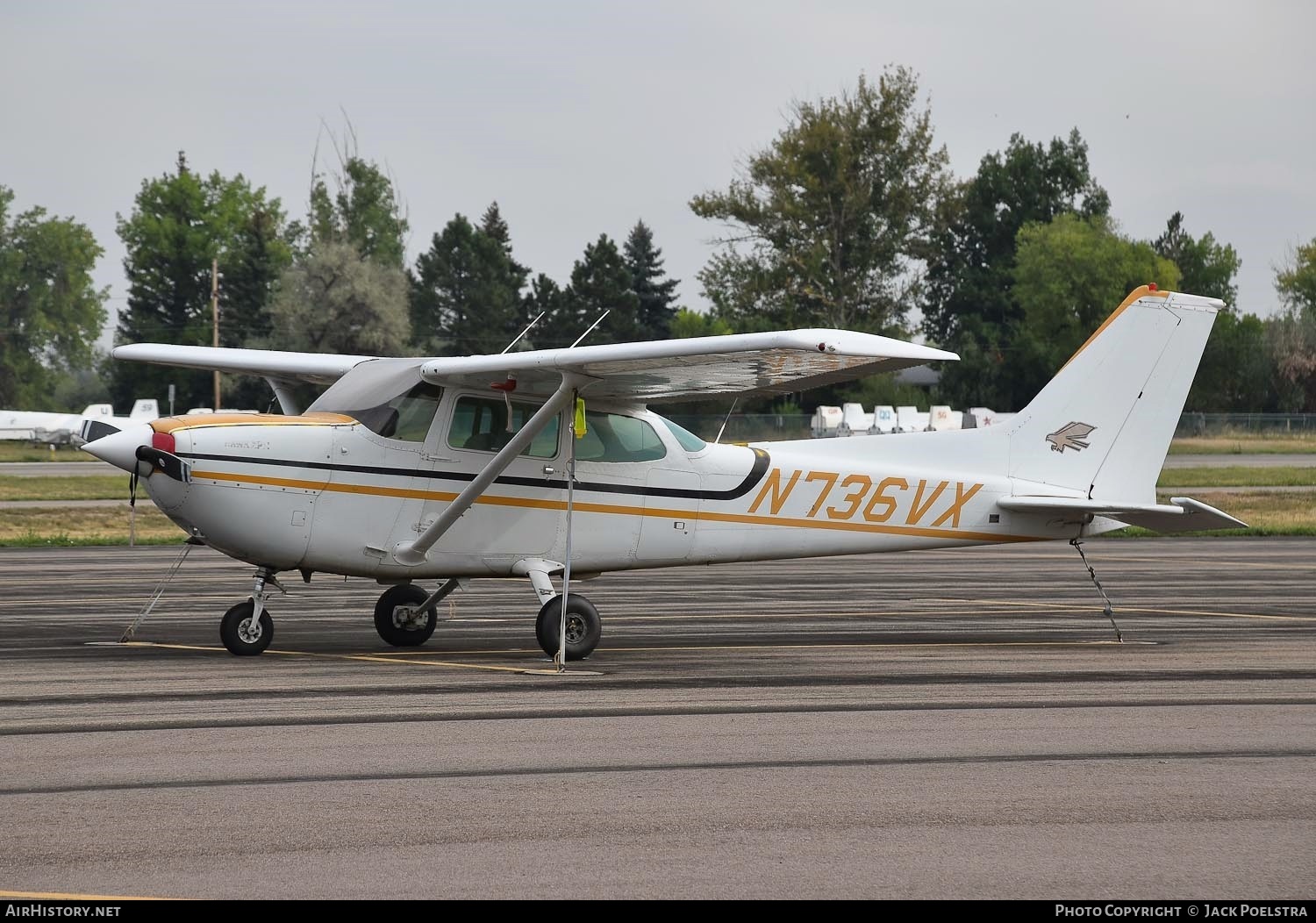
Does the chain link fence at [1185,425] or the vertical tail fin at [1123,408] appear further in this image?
the chain link fence at [1185,425]

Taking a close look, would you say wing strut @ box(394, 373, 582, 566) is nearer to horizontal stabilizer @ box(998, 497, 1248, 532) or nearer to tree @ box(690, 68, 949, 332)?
horizontal stabilizer @ box(998, 497, 1248, 532)

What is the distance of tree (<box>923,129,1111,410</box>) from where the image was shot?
310 ft

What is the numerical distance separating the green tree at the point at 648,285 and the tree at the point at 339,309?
3752 cm

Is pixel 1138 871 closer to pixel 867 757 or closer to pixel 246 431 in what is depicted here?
pixel 867 757

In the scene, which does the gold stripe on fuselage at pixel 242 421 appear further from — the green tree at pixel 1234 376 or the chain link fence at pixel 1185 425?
the green tree at pixel 1234 376

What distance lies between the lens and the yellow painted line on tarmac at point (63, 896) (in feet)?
16.9

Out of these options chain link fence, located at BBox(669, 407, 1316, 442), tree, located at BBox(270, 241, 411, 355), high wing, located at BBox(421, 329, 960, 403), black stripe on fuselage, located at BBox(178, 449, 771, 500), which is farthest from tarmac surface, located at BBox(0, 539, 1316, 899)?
tree, located at BBox(270, 241, 411, 355)

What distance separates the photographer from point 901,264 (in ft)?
244

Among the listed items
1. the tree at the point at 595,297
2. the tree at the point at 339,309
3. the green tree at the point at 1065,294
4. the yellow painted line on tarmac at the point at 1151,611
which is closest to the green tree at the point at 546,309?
the tree at the point at 595,297

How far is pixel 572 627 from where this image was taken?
11609mm

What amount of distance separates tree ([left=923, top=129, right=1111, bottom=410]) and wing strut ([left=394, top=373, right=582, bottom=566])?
81.6m

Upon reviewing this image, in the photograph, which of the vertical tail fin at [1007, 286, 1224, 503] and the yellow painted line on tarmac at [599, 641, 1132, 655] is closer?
the yellow painted line on tarmac at [599, 641, 1132, 655]

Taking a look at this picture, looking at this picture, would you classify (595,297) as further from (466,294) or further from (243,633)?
(243,633)

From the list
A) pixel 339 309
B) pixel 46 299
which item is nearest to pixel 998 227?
pixel 339 309
